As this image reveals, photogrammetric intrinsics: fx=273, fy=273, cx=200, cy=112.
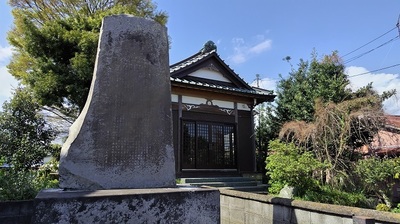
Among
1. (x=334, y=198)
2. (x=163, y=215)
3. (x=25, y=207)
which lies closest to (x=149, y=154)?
(x=163, y=215)

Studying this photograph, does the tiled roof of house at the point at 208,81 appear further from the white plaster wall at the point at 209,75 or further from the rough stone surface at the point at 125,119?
the rough stone surface at the point at 125,119

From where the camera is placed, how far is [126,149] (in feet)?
10.9

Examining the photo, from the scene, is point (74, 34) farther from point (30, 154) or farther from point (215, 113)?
point (215, 113)

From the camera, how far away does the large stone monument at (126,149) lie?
2.62 meters

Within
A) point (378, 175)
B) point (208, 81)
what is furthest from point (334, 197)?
point (208, 81)

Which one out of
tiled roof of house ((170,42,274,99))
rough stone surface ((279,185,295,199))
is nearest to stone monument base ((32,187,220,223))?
rough stone surface ((279,185,295,199))

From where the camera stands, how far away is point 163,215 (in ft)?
9.27

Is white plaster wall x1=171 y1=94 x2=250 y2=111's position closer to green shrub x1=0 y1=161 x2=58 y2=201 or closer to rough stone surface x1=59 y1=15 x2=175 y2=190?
green shrub x1=0 y1=161 x2=58 y2=201

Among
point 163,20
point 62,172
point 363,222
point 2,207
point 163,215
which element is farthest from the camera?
point 163,20

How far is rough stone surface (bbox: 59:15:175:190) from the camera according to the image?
10.2ft

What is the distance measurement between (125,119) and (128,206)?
3.74 feet

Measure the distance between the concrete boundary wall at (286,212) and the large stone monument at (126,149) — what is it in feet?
6.22

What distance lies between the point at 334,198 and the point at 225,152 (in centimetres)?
571

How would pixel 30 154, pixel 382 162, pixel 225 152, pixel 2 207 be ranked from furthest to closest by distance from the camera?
pixel 225 152 < pixel 30 154 < pixel 382 162 < pixel 2 207
